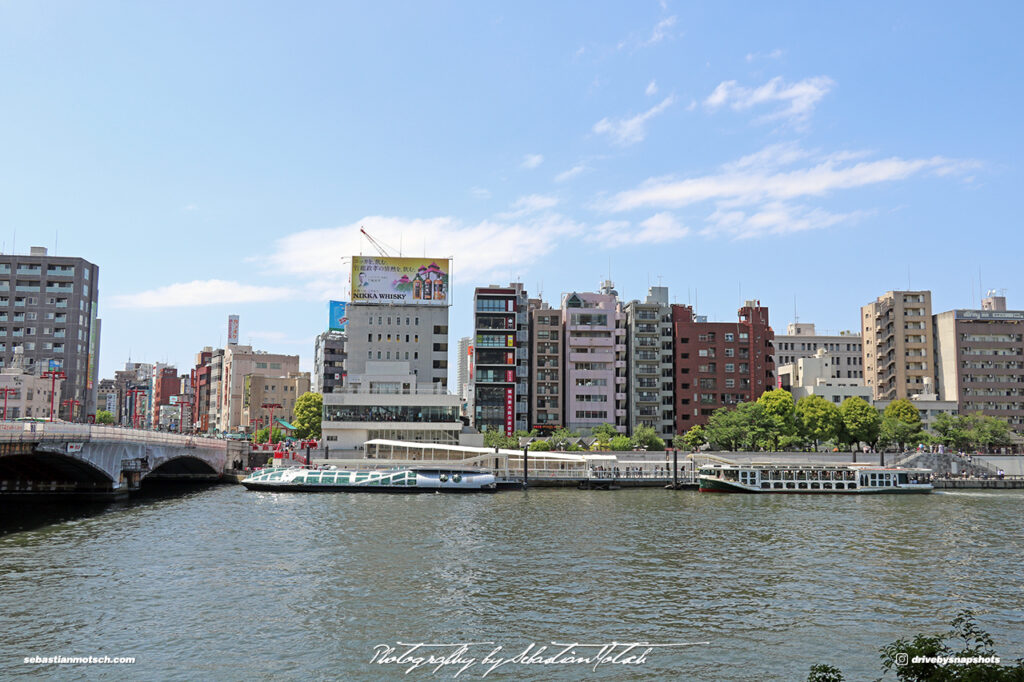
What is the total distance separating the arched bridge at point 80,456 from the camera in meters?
69.1

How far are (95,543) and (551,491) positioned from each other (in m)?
65.7

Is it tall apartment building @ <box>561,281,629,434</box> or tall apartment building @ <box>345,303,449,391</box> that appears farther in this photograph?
tall apartment building @ <box>561,281,629,434</box>

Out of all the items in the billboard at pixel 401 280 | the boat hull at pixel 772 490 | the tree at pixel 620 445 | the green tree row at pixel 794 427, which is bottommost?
the boat hull at pixel 772 490

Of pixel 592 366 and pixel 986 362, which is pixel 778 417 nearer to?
pixel 592 366

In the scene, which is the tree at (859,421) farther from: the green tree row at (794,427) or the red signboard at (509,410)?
the red signboard at (509,410)

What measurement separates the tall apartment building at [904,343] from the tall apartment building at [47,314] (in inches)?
7449

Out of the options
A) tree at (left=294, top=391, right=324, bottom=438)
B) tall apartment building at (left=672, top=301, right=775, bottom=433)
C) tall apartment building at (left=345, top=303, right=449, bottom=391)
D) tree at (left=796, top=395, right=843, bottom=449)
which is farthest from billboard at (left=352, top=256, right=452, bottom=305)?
tree at (left=796, top=395, right=843, bottom=449)

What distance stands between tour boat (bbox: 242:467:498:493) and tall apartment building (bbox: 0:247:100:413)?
3905 inches

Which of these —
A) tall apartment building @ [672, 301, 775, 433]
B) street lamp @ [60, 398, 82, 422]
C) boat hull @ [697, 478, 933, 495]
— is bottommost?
boat hull @ [697, 478, 933, 495]

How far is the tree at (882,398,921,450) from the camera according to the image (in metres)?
144

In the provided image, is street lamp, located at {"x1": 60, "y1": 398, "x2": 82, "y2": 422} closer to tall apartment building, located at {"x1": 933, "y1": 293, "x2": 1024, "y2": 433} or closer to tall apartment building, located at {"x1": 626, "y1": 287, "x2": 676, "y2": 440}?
tall apartment building, located at {"x1": 626, "y1": 287, "x2": 676, "y2": 440}

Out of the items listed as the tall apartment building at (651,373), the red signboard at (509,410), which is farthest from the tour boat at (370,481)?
the tall apartment building at (651,373)

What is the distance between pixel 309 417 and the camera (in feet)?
598

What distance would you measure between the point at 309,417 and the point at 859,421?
11723cm
